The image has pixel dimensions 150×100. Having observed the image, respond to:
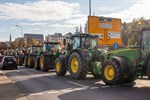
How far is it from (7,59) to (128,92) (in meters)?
19.8

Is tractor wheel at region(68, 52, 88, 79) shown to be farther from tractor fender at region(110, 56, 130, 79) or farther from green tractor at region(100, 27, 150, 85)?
tractor fender at region(110, 56, 130, 79)

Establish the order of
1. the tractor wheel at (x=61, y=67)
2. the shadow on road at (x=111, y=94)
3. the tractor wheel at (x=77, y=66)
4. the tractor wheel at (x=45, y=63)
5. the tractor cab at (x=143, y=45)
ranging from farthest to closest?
the tractor wheel at (x=45, y=63), the tractor wheel at (x=61, y=67), the tractor wheel at (x=77, y=66), the tractor cab at (x=143, y=45), the shadow on road at (x=111, y=94)

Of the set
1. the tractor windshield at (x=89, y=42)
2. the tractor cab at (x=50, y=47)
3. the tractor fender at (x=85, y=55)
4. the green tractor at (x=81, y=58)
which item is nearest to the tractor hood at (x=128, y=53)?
the green tractor at (x=81, y=58)

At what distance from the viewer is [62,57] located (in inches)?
720

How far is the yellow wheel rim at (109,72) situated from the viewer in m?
12.6

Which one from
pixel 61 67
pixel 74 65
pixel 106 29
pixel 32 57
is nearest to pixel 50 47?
pixel 32 57

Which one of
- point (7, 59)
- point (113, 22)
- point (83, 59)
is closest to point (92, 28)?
point (113, 22)

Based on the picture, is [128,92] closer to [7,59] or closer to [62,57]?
[62,57]

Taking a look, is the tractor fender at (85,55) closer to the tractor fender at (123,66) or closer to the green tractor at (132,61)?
the green tractor at (132,61)

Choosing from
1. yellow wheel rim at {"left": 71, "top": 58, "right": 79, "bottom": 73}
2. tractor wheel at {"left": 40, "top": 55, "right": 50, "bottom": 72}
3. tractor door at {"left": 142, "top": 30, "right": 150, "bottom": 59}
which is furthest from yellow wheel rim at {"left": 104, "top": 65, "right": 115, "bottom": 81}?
tractor wheel at {"left": 40, "top": 55, "right": 50, "bottom": 72}

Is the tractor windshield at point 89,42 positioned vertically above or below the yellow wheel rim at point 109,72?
above

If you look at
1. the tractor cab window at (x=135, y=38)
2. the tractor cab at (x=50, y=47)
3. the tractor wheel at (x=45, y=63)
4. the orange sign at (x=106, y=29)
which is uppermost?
the orange sign at (x=106, y=29)

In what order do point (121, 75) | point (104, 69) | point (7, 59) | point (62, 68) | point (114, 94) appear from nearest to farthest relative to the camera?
point (114, 94), point (121, 75), point (104, 69), point (62, 68), point (7, 59)

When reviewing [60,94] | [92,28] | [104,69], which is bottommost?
[60,94]
